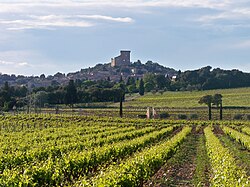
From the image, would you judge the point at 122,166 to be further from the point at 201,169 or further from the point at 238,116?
the point at 238,116

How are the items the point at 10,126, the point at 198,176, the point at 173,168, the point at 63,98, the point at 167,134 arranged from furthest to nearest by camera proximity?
the point at 63,98 < the point at 10,126 < the point at 167,134 < the point at 173,168 < the point at 198,176

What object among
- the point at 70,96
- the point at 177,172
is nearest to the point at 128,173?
the point at 177,172

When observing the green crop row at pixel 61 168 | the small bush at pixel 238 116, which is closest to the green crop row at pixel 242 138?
the green crop row at pixel 61 168

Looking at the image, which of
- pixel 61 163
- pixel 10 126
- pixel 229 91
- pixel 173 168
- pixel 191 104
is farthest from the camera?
pixel 229 91

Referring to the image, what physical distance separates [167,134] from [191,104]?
58.0 m

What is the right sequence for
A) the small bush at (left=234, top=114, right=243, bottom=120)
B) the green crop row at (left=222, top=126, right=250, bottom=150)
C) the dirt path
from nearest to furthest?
the dirt path → the green crop row at (left=222, top=126, right=250, bottom=150) → the small bush at (left=234, top=114, right=243, bottom=120)

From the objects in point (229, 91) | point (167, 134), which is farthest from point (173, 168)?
point (229, 91)

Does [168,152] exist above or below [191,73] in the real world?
Answer: below

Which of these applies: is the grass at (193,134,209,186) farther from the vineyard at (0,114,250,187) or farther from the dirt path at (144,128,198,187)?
the dirt path at (144,128,198,187)

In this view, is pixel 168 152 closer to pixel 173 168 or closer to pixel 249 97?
pixel 173 168

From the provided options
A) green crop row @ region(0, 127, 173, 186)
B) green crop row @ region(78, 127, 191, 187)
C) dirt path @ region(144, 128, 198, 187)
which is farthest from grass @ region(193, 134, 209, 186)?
green crop row @ region(0, 127, 173, 186)

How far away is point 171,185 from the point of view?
56.2 feet

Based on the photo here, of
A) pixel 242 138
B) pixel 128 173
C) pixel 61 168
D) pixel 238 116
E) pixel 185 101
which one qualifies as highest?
pixel 185 101

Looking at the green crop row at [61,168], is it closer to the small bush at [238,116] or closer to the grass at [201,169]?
the grass at [201,169]
